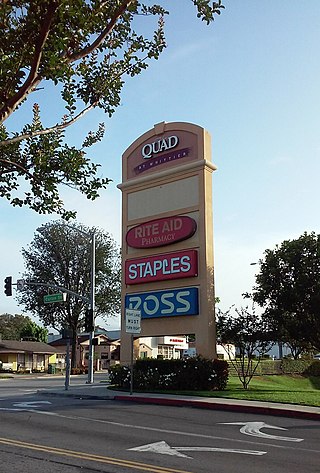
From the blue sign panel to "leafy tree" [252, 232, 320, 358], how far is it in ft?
12.6

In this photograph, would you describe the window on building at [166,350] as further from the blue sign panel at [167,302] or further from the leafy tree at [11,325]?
the blue sign panel at [167,302]

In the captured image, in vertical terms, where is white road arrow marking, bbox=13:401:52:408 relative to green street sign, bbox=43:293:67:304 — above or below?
below

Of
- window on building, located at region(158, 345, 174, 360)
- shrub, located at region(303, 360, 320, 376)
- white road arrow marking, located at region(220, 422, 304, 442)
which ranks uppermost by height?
window on building, located at region(158, 345, 174, 360)

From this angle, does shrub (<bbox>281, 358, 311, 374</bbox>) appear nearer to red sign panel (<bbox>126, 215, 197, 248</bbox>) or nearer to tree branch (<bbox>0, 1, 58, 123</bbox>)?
red sign panel (<bbox>126, 215, 197, 248</bbox>)

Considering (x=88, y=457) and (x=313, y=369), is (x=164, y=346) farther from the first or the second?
(x=88, y=457)

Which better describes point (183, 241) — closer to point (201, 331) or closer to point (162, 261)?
point (162, 261)

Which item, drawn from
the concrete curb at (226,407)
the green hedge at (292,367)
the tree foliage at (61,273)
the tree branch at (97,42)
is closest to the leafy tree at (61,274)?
the tree foliage at (61,273)

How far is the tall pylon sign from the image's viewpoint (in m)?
25.2

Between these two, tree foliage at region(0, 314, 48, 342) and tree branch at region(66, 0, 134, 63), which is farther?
tree foliage at region(0, 314, 48, 342)

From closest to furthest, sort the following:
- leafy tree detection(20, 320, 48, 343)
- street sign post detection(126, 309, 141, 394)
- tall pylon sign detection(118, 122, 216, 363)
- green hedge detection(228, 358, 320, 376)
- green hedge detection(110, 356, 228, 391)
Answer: street sign post detection(126, 309, 141, 394)
green hedge detection(110, 356, 228, 391)
tall pylon sign detection(118, 122, 216, 363)
green hedge detection(228, 358, 320, 376)
leafy tree detection(20, 320, 48, 343)

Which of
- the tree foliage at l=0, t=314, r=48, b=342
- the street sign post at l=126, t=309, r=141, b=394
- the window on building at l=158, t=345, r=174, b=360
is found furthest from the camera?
the tree foliage at l=0, t=314, r=48, b=342

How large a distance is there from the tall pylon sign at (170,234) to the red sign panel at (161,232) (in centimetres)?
5

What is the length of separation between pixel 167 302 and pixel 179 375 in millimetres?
3492

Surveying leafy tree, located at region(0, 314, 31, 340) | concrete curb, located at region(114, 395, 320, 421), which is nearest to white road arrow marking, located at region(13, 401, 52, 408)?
concrete curb, located at region(114, 395, 320, 421)
